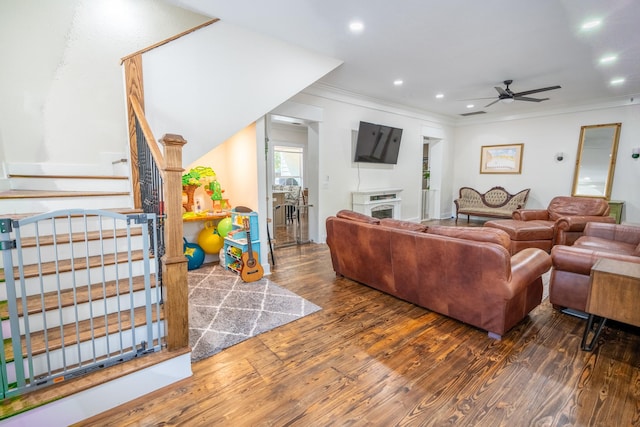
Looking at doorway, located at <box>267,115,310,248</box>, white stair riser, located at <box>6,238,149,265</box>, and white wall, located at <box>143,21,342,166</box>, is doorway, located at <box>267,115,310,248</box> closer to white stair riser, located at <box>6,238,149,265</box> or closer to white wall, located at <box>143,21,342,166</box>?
white wall, located at <box>143,21,342,166</box>

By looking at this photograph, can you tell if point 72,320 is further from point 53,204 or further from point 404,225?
point 404,225

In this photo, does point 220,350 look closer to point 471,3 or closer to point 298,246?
point 298,246

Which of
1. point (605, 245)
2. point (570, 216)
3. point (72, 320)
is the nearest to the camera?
point (72, 320)

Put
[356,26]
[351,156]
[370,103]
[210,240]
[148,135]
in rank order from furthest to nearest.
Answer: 1. [370,103]
2. [351,156]
3. [210,240]
4. [356,26]
5. [148,135]

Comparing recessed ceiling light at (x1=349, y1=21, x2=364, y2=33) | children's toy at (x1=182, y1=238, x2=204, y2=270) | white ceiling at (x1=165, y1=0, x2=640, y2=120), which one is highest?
white ceiling at (x1=165, y1=0, x2=640, y2=120)

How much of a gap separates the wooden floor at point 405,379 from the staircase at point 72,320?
18 centimetres

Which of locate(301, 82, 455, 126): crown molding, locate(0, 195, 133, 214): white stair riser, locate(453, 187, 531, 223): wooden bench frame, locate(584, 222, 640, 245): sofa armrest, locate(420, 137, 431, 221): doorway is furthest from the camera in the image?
locate(420, 137, 431, 221): doorway

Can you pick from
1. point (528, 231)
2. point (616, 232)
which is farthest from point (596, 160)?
point (616, 232)

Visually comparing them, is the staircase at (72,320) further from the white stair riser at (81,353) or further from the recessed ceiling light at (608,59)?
the recessed ceiling light at (608,59)

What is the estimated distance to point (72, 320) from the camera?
6.06 feet

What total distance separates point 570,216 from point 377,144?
3485mm

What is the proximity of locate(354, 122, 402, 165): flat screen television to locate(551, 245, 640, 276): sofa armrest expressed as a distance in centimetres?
377

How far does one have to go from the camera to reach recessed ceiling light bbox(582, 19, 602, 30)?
9.77ft

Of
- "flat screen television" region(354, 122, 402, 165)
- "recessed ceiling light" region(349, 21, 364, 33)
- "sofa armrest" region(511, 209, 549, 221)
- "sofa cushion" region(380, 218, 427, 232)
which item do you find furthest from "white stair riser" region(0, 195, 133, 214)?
"sofa armrest" region(511, 209, 549, 221)
